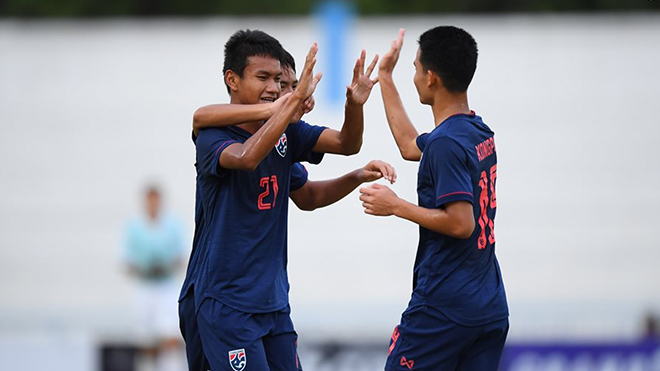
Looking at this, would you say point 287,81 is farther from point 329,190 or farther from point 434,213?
point 434,213

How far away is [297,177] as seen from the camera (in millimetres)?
5586

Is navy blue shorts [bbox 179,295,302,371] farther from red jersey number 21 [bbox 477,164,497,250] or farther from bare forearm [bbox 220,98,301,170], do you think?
red jersey number 21 [bbox 477,164,497,250]

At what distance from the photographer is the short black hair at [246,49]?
5.06 metres

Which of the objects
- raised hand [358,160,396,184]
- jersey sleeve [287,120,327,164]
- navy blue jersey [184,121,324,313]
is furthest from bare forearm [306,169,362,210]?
navy blue jersey [184,121,324,313]

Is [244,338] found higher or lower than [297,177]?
lower

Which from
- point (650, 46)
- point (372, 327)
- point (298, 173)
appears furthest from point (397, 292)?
point (298, 173)

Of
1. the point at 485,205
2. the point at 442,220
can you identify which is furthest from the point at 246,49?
the point at 485,205

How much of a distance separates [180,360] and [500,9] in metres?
12.3

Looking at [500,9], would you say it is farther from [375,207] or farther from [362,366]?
[375,207]

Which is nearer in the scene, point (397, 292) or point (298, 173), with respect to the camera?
point (298, 173)

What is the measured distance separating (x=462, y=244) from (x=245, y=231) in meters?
1.08

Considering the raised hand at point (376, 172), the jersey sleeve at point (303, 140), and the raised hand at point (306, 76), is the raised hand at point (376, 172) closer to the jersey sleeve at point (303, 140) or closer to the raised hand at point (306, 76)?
the jersey sleeve at point (303, 140)

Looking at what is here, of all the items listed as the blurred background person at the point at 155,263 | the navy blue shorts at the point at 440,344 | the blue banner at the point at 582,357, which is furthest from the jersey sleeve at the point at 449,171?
the blurred background person at the point at 155,263

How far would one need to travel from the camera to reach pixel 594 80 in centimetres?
1491
